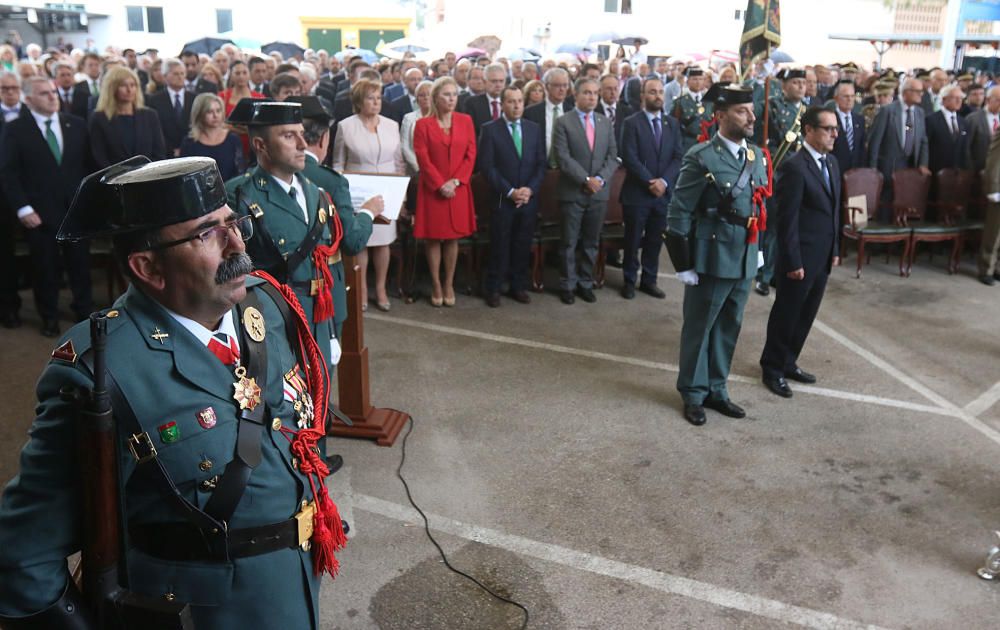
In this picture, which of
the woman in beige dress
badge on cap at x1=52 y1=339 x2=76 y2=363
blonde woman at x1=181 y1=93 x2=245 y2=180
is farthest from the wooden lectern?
badge on cap at x1=52 y1=339 x2=76 y2=363

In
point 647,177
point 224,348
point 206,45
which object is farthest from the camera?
point 206,45

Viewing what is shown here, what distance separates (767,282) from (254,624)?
7.12 m

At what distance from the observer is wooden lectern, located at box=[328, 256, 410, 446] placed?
4988 mm

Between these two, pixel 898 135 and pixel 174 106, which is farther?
pixel 898 135

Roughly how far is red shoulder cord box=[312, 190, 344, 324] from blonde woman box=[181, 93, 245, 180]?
3.11 meters

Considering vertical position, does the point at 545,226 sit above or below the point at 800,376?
above

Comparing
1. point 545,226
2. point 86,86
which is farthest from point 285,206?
point 86,86

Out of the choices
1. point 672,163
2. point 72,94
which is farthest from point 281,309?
point 72,94

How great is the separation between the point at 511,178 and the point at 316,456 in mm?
5666

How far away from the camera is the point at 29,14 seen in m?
27.7

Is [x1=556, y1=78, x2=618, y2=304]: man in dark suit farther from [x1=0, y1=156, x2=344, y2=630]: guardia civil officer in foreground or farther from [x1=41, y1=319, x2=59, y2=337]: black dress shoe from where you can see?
[x1=0, y1=156, x2=344, y2=630]: guardia civil officer in foreground

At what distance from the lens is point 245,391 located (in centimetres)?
196

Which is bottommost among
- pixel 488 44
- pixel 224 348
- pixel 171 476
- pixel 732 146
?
pixel 171 476

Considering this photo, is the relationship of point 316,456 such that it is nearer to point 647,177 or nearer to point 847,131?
point 647,177
